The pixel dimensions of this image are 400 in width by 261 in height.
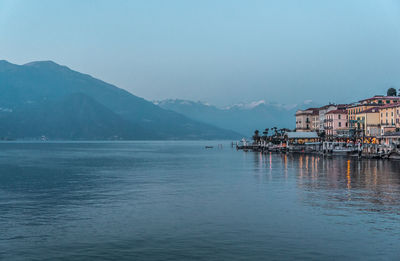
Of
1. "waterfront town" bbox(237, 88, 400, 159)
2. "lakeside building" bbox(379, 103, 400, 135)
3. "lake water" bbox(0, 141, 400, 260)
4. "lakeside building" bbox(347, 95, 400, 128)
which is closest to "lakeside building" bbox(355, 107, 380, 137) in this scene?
"waterfront town" bbox(237, 88, 400, 159)

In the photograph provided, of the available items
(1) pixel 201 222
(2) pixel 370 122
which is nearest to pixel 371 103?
(2) pixel 370 122

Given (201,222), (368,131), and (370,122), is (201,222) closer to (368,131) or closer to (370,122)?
(368,131)

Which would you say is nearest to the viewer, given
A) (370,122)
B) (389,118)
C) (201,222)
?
(201,222)

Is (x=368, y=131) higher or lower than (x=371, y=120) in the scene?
lower

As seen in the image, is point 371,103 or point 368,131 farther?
point 371,103

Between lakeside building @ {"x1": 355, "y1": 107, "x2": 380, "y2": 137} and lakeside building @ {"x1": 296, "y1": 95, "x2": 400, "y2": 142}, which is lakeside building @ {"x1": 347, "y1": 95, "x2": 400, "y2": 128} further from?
lakeside building @ {"x1": 355, "y1": 107, "x2": 380, "y2": 137}

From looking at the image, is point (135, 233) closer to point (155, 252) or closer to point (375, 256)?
point (155, 252)

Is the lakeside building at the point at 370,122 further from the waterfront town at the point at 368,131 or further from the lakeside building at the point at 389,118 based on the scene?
the lakeside building at the point at 389,118

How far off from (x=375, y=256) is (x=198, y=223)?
13852 mm

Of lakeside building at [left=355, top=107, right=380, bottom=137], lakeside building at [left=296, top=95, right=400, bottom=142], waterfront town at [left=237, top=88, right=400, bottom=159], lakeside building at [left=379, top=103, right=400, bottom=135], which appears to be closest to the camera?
waterfront town at [left=237, top=88, right=400, bottom=159]

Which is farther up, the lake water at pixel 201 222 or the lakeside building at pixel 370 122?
the lakeside building at pixel 370 122

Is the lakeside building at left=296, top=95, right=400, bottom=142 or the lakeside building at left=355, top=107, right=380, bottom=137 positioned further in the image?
the lakeside building at left=355, top=107, right=380, bottom=137

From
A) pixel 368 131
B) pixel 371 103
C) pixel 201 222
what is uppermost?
pixel 371 103

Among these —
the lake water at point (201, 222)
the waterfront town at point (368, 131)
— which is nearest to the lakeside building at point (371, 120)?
the waterfront town at point (368, 131)
